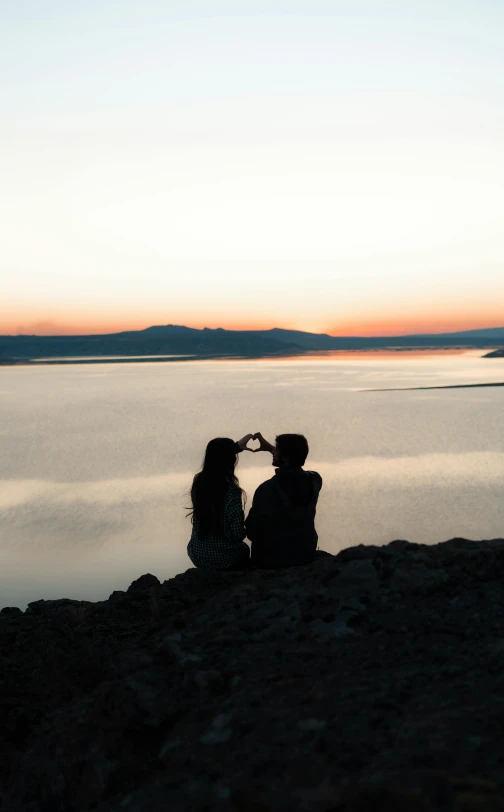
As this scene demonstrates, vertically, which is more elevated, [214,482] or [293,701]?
[214,482]

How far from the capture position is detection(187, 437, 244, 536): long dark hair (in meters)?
5.31

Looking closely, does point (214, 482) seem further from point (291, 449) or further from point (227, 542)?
point (291, 449)

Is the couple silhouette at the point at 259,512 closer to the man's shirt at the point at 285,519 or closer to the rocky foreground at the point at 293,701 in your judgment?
the man's shirt at the point at 285,519

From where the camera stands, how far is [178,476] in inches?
633

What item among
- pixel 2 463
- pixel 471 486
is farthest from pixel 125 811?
pixel 2 463

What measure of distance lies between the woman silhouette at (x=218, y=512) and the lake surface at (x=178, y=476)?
8.13 feet

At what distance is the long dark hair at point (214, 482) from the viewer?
17.4 ft

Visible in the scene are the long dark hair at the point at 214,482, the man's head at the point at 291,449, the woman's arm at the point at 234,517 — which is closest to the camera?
the man's head at the point at 291,449

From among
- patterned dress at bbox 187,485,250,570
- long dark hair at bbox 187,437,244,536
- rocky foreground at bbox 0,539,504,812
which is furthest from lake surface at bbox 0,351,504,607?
rocky foreground at bbox 0,539,504,812

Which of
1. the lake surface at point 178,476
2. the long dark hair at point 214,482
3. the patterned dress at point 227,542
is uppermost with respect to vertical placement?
the long dark hair at point 214,482

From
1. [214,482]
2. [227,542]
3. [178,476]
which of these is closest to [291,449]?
[214,482]

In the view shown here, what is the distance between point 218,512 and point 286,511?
0.49 meters

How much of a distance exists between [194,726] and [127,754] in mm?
384

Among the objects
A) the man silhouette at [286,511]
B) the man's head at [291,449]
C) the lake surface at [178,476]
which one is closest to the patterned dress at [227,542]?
the man silhouette at [286,511]
